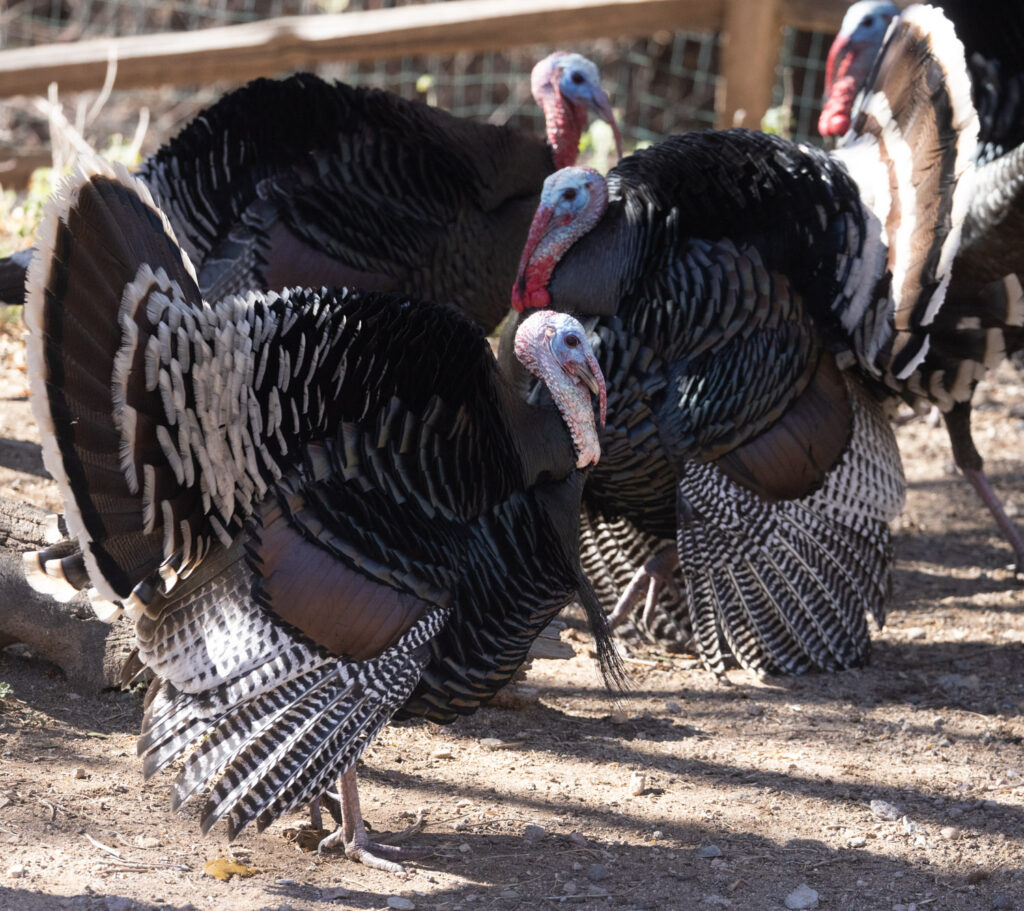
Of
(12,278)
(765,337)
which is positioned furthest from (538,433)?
(12,278)

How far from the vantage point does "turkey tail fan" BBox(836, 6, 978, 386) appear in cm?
392

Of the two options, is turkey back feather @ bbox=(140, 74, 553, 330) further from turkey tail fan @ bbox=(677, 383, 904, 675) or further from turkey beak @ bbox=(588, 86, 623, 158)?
turkey tail fan @ bbox=(677, 383, 904, 675)

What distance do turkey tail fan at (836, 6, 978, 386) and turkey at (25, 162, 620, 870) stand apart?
1.47 meters

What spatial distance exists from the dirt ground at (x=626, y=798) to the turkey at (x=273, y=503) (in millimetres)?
203

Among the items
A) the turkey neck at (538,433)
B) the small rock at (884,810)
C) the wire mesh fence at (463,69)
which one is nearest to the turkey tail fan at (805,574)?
the small rock at (884,810)

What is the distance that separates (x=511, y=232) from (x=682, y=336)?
46.9 inches

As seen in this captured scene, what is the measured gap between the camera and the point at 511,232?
4883 mm

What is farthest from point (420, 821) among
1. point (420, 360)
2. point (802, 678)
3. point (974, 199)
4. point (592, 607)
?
point (974, 199)

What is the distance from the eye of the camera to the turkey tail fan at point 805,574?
13.6ft

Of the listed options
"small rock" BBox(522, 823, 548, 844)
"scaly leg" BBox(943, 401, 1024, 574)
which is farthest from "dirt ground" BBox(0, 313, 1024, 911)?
"scaly leg" BBox(943, 401, 1024, 574)

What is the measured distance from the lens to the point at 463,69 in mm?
10320

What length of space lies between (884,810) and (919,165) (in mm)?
1887

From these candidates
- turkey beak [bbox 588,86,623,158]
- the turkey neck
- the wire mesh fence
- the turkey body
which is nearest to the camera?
the turkey neck

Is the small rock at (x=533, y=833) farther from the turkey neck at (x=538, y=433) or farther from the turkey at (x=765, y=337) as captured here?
the turkey at (x=765, y=337)
